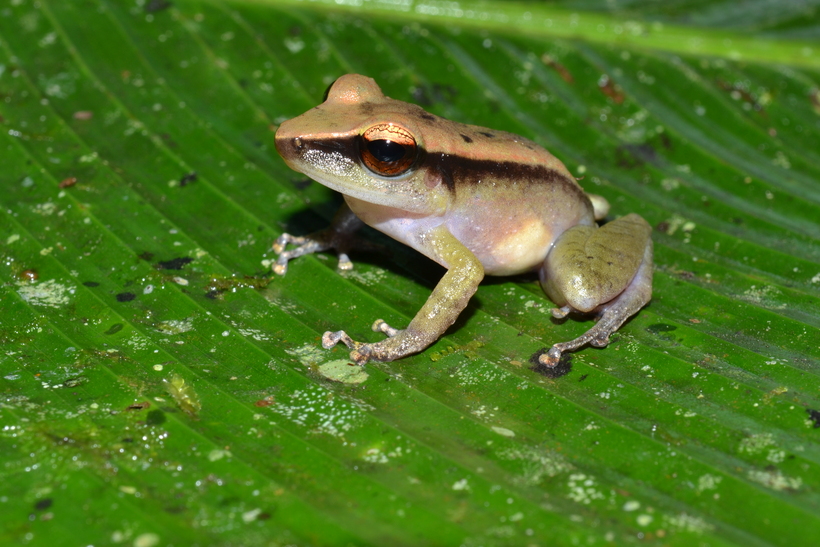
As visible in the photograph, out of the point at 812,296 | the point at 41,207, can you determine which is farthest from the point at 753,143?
the point at 41,207

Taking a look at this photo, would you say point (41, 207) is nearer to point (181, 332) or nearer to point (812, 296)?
point (181, 332)

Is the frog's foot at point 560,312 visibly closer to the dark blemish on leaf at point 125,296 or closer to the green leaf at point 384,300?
the green leaf at point 384,300

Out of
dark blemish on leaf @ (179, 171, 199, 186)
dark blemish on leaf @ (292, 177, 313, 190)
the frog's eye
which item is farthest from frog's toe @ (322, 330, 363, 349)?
dark blemish on leaf @ (179, 171, 199, 186)

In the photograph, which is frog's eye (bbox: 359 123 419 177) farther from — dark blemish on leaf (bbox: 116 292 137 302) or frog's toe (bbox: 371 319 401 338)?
dark blemish on leaf (bbox: 116 292 137 302)

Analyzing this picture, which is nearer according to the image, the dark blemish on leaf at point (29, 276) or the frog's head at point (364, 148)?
the frog's head at point (364, 148)

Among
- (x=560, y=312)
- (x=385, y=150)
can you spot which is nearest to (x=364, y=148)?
(x=385, y=150)

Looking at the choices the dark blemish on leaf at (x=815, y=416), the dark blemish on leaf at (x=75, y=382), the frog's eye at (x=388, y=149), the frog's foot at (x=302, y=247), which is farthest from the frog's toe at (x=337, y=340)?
the dark blemish on leaf at (x=815, y=416)

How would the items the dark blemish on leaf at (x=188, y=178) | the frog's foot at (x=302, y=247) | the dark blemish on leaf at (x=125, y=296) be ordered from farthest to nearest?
the dark blemish on leaf at (x=188, y=178)
the frog's foot at (x=302, y=247)
the dark blemish on leaf at (x=125, y=296)

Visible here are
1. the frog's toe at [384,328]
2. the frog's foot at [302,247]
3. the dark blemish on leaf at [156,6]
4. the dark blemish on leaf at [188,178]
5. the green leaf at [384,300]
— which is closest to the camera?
the green leaf at [384,300]
